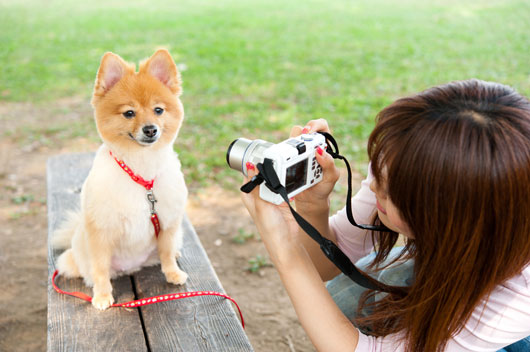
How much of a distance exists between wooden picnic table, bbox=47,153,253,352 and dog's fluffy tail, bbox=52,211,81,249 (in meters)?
0.12

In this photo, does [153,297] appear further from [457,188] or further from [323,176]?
[457,188]

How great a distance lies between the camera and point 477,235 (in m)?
1.24

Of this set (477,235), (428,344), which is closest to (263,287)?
(428,344)

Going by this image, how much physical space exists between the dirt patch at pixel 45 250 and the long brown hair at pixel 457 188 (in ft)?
5.14

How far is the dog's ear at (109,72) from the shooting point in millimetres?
1772

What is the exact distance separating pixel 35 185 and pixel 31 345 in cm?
220

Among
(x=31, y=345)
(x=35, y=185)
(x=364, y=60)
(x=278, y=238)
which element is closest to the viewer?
(x=278, y=238)

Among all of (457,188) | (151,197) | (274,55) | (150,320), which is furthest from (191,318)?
(274,55)

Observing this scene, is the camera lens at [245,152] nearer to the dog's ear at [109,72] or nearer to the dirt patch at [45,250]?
the dog's ear at [109,72]

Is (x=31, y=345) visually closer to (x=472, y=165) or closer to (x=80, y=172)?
(x=80, y=172)

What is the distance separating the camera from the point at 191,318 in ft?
6.03

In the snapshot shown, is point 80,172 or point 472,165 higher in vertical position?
point 472,165

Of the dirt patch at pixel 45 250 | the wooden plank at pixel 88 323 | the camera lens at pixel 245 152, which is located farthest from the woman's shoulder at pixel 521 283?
the dirt patch at pixel 45 250

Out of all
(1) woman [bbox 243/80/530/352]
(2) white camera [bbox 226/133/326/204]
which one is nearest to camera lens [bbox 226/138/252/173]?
(2) white camera [bbox 226/133/326/204]
